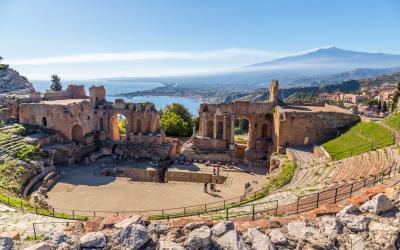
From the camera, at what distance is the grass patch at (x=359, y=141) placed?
2677 cm

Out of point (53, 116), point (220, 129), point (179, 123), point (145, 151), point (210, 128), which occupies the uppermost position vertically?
point (53, 116)

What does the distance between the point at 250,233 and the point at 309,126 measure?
2891cm

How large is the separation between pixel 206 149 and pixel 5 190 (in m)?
21.5

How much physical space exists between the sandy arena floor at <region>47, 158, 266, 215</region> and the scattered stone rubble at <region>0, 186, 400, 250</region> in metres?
16.9

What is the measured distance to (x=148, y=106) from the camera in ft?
134

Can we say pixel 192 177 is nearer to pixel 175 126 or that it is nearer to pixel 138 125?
pixel 138 125

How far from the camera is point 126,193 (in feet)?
96.0

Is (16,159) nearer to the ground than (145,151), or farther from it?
farther from it

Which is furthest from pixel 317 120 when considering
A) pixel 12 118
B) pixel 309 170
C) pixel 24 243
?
pixel 12 118

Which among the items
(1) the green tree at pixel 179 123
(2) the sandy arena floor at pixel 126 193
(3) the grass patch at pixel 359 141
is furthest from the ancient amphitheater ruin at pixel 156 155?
(1) the green tree at pixel 179 123

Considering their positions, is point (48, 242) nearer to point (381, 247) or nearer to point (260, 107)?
point (381, 247)

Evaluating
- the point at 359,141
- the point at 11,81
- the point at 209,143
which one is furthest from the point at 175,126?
the point at 11,81

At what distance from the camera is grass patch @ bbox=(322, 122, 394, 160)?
26766 mm

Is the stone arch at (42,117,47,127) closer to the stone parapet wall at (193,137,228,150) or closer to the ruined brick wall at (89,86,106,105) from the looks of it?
the ruined brick wall at (89,86,106,105)
